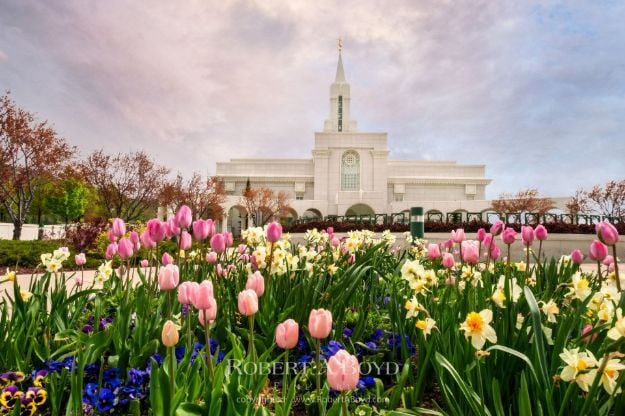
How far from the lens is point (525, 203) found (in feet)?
133

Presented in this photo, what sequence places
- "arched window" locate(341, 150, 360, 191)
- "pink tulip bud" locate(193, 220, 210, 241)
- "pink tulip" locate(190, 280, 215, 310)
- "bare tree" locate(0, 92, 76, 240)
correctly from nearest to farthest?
1. "pink tulip" locate(190, 280, 215, 310)
2. "pink tulip bud" locate(193, 220, 210, 241)
3. "bare tree" locate(0, 92, 76, 240)
4. "arched window" locate(341, 150, 360, 191)

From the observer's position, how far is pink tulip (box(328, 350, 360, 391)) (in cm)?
107

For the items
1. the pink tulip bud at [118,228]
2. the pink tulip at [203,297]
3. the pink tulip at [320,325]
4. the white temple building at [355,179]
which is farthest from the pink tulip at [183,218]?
the white temple building at [355,179]

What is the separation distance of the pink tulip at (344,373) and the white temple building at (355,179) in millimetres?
43889

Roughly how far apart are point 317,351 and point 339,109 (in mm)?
→ 60300

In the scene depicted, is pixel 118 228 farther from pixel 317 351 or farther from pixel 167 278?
pixel 317 351

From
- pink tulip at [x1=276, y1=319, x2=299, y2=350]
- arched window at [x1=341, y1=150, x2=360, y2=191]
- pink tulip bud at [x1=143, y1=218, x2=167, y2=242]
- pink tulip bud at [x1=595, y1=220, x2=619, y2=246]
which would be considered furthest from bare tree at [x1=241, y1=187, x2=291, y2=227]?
pink tulip at [x1=276, y1=319, x2=299, y2=350]

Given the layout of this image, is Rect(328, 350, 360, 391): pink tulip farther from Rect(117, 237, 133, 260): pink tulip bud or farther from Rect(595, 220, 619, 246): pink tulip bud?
Rect(117, 237, 133, 260): pink tulip bud

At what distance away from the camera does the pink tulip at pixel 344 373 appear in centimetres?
107

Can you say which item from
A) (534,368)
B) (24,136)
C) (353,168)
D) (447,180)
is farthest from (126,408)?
(447,180)

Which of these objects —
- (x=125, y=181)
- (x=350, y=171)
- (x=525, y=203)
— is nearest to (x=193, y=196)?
(x=125, y=181)

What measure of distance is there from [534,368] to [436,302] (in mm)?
1029

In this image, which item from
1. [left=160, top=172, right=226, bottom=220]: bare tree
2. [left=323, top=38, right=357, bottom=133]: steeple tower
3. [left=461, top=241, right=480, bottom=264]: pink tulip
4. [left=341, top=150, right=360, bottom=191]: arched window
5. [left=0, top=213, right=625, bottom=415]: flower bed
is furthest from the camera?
[left=323, top=38, right=357, bottom=133]: steeple tower

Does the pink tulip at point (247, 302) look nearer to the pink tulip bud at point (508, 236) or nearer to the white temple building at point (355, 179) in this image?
the pink tulip bud at point (508, 236)
